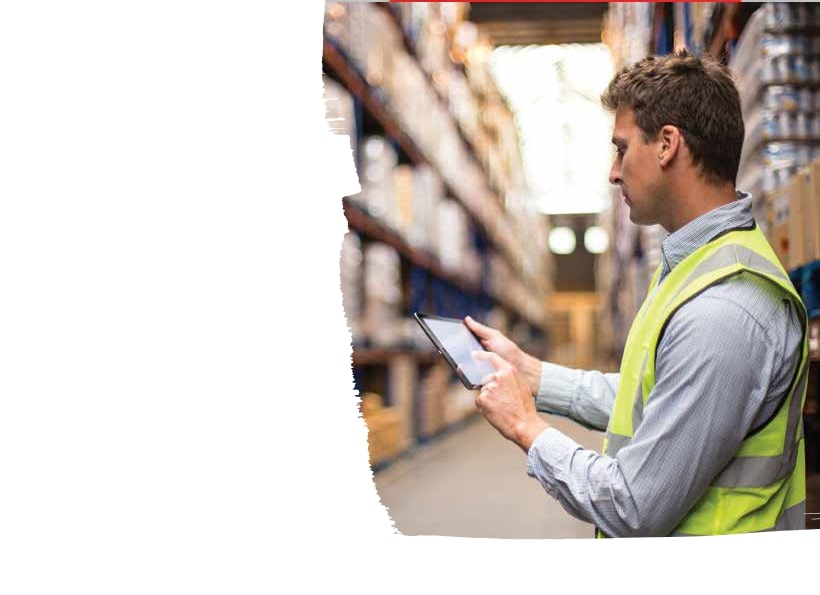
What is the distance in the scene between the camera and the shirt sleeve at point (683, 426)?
35.3 inches

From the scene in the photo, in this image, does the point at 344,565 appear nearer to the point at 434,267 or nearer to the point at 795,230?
the point at 795,230

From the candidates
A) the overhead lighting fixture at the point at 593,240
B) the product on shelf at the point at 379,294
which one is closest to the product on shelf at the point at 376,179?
the product on shelf at the point at 379,294

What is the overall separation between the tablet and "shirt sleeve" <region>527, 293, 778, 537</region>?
16 cm


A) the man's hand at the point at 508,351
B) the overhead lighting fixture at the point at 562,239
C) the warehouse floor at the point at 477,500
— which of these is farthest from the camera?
the overhead lighting fixture at the point at 562,239

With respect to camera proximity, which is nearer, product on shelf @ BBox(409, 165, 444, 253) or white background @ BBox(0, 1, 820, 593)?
white background @ BBox(0, 1, 820, 593)

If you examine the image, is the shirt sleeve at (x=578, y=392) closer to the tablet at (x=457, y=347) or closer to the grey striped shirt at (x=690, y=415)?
the tablet at (x=457, y=347)

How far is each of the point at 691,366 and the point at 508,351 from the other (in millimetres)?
365

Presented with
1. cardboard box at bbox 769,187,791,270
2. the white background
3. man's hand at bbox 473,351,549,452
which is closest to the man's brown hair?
man's hand at bbox 473,351,549,452

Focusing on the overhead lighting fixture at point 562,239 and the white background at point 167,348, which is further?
the overhead lighting fixture at point 562,239

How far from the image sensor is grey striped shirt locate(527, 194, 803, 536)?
90 centimetres

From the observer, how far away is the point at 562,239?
17.7 meters

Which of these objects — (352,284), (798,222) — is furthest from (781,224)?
(352,284)

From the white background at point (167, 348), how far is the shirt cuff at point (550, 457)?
33 centimetres

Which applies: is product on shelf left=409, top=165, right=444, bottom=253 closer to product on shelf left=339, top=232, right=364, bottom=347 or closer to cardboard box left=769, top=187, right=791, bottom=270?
product on shelf left=339, top=232, right=364, bottom=347
